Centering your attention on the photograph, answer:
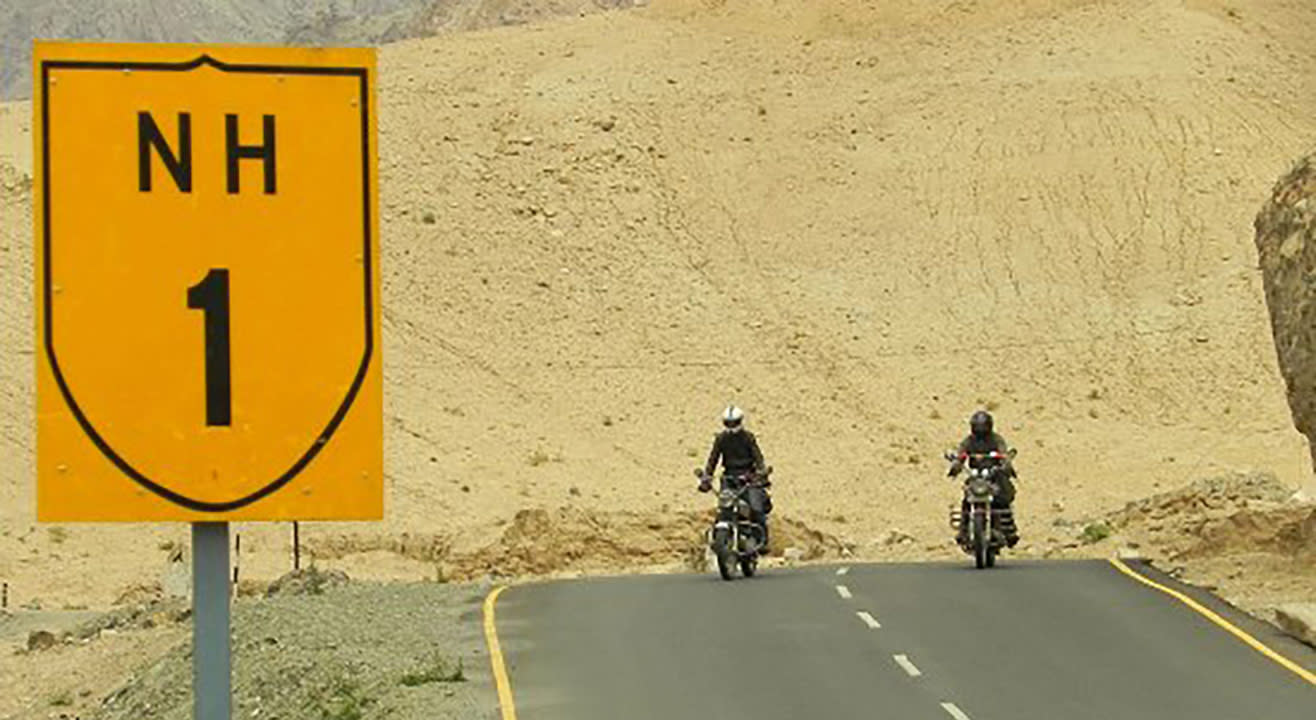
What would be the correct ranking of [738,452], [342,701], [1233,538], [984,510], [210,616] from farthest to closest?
1. [1233,538]
2. [984,510]
3. [738,452]
4. [342,701]
5. [210,616]

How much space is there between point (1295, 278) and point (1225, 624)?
4725 millimetres

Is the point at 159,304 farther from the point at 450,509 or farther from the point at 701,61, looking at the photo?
the point at 701,61

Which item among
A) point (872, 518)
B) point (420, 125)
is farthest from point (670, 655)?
point (420, 125)

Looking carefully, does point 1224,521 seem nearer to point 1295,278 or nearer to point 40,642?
point 1295,278

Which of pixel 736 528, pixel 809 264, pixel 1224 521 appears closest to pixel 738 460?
pixel 736 528

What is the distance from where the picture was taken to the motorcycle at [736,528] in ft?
101

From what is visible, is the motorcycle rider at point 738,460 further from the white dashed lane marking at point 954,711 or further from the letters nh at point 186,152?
the letters nh at point 186,152

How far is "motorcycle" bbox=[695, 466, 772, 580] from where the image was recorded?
101 feet

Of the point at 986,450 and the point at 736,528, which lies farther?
the point at 986,450

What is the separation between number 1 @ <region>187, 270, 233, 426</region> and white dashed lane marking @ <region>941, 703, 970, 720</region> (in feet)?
55.4

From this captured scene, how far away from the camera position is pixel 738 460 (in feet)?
100

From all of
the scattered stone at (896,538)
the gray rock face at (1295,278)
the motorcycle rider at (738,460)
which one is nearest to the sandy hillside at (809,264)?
the scattered stone at (896,538)

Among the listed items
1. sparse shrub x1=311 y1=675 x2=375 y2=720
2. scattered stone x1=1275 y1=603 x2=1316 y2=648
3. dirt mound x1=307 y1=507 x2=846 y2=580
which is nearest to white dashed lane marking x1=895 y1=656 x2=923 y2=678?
scattered stone x1=1275 y1=603 x2=1316 y2=648

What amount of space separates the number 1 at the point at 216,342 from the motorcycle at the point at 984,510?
1071 inches
